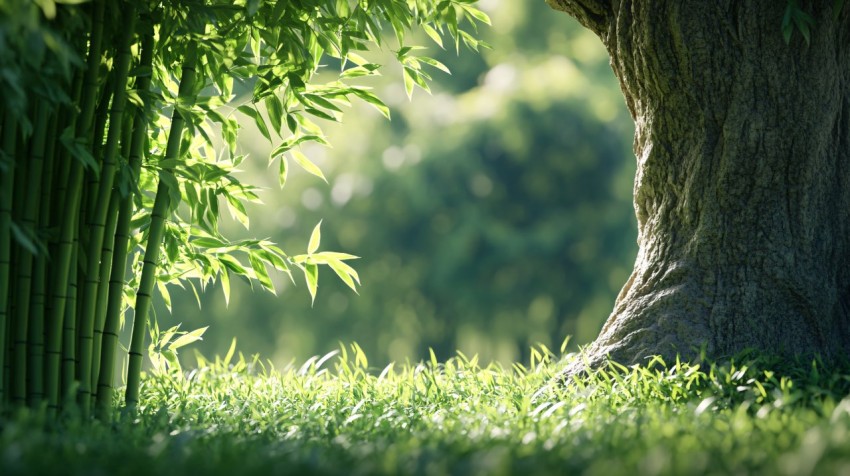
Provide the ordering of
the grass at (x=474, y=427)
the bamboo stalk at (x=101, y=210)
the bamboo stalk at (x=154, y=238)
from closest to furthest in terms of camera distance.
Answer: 1. the grass at (x=474, y=427)
2. the bamboo stalk at (x=101, y=210)
3. the bamboo stalk at (x=154, y=238)

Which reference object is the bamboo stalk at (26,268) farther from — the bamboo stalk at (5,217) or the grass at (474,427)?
the grass at (474,427)

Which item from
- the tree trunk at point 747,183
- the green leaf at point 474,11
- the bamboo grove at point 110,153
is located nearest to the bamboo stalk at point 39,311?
the bamboo grove at point 110,153

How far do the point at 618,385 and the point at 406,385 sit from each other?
0.91 m

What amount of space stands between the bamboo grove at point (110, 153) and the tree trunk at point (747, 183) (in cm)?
84

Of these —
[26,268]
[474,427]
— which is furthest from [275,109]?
[474,427]

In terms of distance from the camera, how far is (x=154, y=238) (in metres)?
2.74

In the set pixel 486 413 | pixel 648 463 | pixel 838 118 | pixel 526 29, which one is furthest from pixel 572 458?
pixel 526 29

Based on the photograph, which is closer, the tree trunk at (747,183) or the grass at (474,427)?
the grass at (474,427)

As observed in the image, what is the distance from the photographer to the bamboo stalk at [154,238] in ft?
8.95

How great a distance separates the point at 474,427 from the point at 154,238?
3.78 feet

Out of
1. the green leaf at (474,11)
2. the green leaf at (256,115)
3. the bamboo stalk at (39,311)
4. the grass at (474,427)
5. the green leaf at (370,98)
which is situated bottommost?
the grass at (474,427)

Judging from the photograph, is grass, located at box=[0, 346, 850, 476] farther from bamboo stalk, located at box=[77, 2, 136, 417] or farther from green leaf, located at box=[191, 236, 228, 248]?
green leaf, located at box=[191, 236, 228, 248]

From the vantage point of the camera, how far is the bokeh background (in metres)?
11.2

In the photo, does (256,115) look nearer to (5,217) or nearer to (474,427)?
(5,217)
